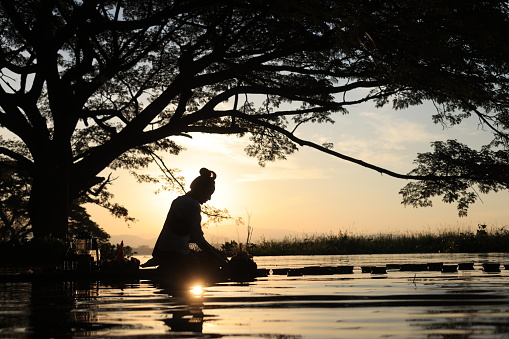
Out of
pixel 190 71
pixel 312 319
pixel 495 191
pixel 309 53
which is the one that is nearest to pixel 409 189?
pixel 495 191

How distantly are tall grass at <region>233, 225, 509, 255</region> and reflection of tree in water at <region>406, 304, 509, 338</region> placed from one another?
104ft

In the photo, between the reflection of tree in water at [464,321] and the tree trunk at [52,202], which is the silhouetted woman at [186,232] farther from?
the tree trunk at [52,202]

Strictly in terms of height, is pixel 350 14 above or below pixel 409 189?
above

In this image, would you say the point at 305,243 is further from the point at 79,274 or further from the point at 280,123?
the point at 79,274

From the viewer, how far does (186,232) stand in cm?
984

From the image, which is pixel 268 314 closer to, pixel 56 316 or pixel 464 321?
pixel 464 321

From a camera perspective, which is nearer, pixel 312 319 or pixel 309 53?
pixel 312 319

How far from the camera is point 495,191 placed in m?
26.6

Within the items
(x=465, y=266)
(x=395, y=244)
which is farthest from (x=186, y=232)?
(x=395, y=244)

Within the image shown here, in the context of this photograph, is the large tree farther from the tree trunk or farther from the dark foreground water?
the dark foreground water

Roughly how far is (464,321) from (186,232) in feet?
14.0

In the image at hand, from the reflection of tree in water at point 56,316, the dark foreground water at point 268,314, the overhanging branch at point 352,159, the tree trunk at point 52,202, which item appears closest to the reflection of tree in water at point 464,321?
the dark foreground water at point 268,314

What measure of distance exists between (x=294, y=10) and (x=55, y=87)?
1029 cm

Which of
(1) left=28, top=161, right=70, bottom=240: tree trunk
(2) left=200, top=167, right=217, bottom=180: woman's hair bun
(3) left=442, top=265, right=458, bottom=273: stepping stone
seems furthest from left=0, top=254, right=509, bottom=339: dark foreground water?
(1) left=28, top=161, right=70, bottom=240: tree trunk
